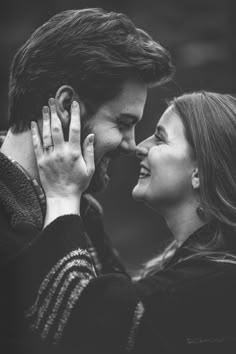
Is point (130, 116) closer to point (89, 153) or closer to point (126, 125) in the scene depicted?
point (126, 125)

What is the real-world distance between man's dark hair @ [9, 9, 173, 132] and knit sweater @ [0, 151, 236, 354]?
33 cm

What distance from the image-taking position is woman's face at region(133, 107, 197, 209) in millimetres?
2150

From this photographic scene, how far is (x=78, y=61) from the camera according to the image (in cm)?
212

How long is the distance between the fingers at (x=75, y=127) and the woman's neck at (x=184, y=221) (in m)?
0.37

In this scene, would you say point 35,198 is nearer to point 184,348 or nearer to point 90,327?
point 90,327

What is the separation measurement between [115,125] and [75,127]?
199 millimetres

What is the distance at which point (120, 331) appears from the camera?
5.92 ft

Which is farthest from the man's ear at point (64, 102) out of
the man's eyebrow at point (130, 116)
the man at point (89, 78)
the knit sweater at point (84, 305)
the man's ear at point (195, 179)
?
the man's ear at point (195, 179)

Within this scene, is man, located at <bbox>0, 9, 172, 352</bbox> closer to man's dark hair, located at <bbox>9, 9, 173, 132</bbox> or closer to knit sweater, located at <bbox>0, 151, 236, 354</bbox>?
man's dark hair, located at <bbox>9, 9, 173, 132</bbox>

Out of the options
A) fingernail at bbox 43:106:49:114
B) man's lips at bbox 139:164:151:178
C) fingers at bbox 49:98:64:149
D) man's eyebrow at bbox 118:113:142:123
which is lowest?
man's lips at bbox 139:164:151:178

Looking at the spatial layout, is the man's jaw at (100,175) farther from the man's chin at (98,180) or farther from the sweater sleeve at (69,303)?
the sweater sleeve at (69,303)

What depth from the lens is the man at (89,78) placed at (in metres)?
2.10

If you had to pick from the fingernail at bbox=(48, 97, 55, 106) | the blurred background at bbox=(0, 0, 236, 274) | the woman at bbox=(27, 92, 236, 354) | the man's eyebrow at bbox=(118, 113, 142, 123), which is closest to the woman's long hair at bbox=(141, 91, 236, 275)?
the woman at bbox=(27, 92, 236, 354)

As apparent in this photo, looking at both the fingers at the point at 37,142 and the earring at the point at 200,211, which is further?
the earring at the point at 200,211
